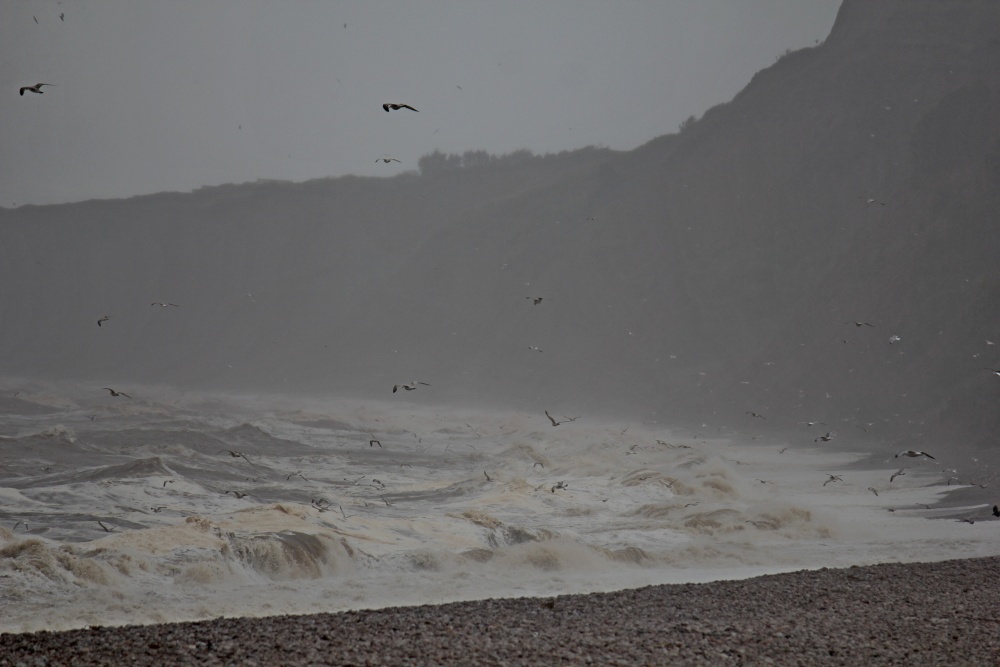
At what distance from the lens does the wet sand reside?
23.3 ft

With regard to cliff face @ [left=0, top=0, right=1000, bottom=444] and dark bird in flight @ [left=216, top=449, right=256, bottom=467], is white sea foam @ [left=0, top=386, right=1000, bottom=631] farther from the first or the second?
cliff face @ [left=0, top=0, right=1000, bottom=444]

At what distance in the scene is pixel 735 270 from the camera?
72438 mm

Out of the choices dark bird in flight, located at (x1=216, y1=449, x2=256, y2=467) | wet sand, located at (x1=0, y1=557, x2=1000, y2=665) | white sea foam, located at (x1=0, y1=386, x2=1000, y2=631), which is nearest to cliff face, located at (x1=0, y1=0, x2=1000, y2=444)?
white sea foam, located at (x1=0, y1=386, x2=1000, y2=631)

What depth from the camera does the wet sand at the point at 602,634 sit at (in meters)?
7.10

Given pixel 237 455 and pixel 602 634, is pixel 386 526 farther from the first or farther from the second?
pixel 237 455

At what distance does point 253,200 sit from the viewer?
17912 cm

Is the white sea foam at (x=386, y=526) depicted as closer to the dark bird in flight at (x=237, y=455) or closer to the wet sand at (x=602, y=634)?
the dark bird in flight at (x=237, y=455)

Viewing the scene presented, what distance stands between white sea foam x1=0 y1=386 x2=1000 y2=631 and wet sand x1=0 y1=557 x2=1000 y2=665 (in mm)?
2199

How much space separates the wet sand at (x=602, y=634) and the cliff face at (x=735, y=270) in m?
28.2

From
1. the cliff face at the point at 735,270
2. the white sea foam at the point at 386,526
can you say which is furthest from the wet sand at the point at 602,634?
the cliff face at the point at 735,270

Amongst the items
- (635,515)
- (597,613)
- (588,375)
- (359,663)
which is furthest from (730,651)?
(588,375)

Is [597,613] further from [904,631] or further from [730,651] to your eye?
[904,631]

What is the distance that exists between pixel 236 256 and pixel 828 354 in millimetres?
147361

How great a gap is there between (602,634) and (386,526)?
29.3 ft
